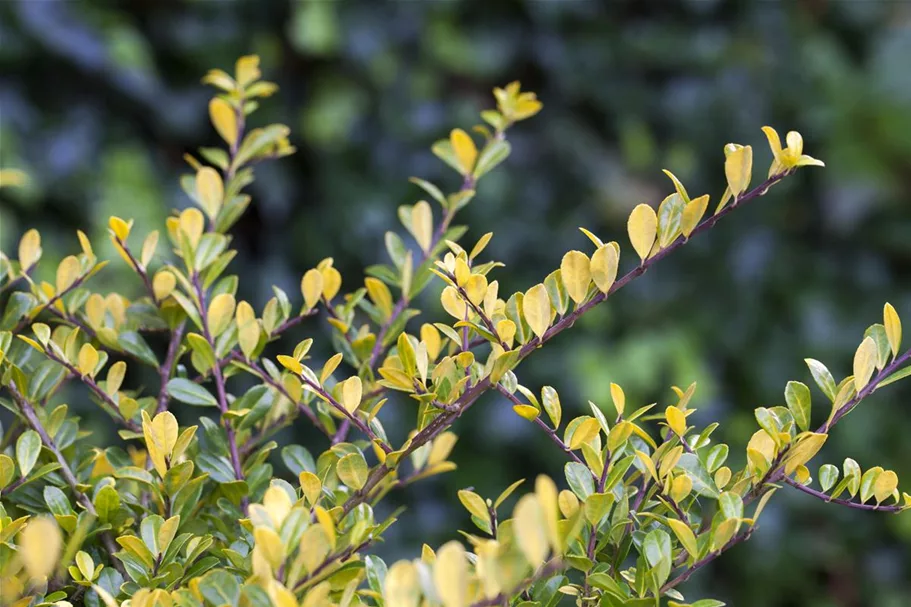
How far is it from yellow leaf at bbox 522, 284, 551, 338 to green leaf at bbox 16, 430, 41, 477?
275 mm

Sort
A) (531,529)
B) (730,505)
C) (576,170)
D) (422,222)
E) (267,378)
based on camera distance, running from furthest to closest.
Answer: (576,170) → (422,222) → (267,378) → (730,505) → (531,529)

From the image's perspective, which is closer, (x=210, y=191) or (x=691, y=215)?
(x=691, y=215)

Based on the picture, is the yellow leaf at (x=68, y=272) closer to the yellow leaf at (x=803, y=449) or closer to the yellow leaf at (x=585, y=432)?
the yellow leaf at (x=585, y=432)

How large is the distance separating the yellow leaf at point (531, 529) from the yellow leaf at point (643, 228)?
208mm

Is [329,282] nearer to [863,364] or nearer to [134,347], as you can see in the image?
[134,347]

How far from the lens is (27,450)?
480 mm

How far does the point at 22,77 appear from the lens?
5.06 ft

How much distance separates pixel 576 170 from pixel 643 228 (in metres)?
1.30

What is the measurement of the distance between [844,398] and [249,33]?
1.41 m

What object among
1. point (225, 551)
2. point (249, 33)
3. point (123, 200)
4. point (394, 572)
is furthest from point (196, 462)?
point (249, 33)

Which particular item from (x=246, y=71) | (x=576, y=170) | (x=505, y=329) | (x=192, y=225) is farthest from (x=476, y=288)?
(x=576, y=170)


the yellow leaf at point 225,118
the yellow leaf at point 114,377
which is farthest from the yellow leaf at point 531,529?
the yellow leaf at point 225,118

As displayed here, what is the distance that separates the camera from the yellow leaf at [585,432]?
445 mm

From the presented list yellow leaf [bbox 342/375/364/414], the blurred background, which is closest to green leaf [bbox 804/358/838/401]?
yellow leaf [bbox 342/375/364/414]
